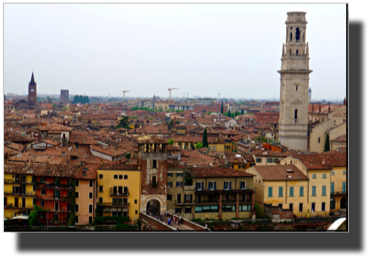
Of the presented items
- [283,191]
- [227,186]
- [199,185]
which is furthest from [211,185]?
[283,191]

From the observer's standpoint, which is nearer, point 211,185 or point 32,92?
point 211,185

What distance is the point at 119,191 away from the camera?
19391 millimetres

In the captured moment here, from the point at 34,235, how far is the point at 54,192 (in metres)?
7.40

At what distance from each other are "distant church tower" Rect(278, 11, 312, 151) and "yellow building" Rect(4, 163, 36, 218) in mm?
19844

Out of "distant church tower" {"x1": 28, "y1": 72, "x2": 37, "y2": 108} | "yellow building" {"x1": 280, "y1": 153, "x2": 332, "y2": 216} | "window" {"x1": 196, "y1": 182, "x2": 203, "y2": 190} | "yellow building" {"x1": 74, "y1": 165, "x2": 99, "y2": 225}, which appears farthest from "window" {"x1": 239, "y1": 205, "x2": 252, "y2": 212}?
"distant church tower" {"x1": 28, "y1": 72, "x2": 37, "y2": 108}

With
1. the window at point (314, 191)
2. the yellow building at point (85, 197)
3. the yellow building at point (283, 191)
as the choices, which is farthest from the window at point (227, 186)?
the yellow building at point (85, 197)

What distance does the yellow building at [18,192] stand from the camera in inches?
771

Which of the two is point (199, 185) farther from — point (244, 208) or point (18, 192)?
point (18, 192)

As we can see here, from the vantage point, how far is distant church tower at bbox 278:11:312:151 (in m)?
34.8

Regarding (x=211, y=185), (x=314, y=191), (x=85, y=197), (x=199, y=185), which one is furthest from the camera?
(x=314, y=191)

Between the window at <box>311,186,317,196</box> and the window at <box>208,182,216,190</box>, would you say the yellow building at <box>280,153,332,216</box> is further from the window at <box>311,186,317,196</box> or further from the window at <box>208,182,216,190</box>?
the window at <box>208,182,216,190</box>

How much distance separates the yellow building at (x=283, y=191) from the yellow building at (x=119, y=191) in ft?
15.0

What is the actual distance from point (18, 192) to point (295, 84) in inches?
808

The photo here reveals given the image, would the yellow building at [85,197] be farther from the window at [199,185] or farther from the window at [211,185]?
the window at [211,185]
